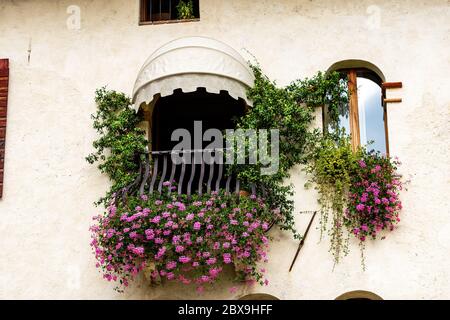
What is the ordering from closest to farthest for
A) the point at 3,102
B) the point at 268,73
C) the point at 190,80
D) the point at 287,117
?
the point at 190,80, the point at 287,117, the point at 268,73, the point at 3,102

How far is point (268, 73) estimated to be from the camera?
1116cm

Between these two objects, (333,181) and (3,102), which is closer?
(333,181)

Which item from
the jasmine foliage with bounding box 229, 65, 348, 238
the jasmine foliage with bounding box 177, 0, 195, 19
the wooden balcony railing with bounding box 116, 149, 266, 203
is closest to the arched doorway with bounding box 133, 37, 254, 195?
the wooden balcony railing with bounding box 116, 149, 266, 203

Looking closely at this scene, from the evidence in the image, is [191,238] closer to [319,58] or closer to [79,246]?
[79,246]

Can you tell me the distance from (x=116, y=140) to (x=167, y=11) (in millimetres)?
2208

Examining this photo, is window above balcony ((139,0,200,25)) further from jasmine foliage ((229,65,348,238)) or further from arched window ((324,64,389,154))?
arched window ((324,64,389,154))

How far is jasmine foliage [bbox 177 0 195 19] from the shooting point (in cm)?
1156

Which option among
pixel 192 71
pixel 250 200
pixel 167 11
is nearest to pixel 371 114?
pixel 250 200

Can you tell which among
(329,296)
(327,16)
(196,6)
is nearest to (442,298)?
(329,296)

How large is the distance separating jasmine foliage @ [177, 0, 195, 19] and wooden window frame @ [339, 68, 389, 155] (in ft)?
7.42

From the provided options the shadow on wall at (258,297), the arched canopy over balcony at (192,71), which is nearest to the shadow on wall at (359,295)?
the shadow on wall at (258,297)

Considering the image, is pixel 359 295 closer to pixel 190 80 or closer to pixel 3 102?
pixel 190 80

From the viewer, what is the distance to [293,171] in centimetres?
1075
